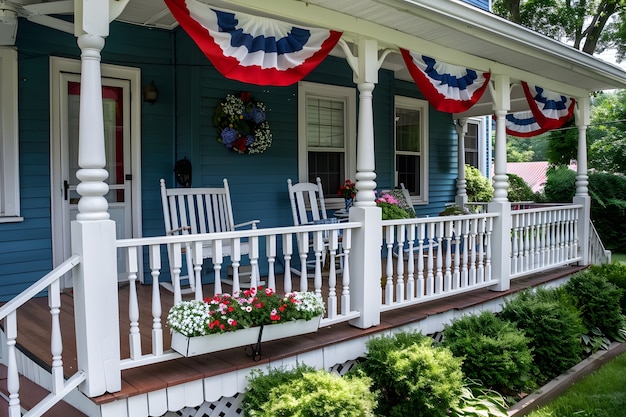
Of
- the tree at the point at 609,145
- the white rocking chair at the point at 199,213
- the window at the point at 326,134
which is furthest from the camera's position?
the tree at the point at 609,145

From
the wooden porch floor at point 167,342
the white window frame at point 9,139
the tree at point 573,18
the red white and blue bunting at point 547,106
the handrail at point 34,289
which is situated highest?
the tree at point 573,18

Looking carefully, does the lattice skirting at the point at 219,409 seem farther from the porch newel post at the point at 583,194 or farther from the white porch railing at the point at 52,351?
the porch newel post at the point at 583,194

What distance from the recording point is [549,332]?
14.2 feet

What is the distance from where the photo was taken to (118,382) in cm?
259

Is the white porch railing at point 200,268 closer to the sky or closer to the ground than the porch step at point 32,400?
closer to the sky

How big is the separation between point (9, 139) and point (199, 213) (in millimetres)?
1667

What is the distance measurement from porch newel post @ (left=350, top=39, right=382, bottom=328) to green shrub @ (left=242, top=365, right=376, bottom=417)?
81 centimetres

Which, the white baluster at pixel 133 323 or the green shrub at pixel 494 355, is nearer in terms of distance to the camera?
the white baluster at pixel 133 323

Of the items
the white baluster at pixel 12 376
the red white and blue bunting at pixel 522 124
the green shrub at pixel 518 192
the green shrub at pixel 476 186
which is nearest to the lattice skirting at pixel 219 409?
the white baluster at pixel 12 376

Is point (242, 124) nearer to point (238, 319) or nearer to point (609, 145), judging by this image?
point (238, 319)

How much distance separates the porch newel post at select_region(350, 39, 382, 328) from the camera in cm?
376

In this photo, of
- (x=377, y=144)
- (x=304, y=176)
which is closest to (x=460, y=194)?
(x=377, y=144)

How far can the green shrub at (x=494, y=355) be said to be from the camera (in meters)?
3.77

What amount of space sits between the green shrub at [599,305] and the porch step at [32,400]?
4.58m
